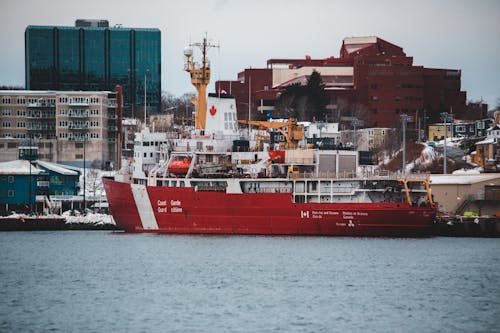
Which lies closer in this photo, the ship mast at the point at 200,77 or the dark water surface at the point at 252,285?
the dark water surface at the point at 252,285

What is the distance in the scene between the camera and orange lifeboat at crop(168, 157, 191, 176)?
72.6m

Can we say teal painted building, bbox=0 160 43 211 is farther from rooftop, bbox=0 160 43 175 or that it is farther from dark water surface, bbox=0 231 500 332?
dark water surface, bbox=0 231 500 332

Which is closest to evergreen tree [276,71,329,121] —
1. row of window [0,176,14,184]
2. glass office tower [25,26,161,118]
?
glass office tower [25,26,161,118]

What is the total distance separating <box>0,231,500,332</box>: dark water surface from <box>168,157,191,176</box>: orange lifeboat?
5.51m

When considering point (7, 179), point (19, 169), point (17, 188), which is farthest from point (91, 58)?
point (7, 179)

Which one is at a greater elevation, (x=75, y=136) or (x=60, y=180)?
(x=75, y=136)

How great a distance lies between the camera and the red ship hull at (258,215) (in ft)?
221

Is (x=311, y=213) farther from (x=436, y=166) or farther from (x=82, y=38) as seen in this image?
(x=82, y=38)

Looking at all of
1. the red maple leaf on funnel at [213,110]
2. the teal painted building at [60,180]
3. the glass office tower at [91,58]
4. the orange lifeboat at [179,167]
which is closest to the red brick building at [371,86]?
the glass office tower at [91,58]

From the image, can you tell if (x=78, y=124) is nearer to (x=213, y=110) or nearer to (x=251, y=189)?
(x=213, y=110)

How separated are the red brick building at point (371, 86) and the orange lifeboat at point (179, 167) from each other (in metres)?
50.1

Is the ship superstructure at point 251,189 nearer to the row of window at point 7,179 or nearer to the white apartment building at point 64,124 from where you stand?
the row of window at point 7,179

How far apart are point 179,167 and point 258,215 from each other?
6.36 m

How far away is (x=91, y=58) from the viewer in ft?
460
